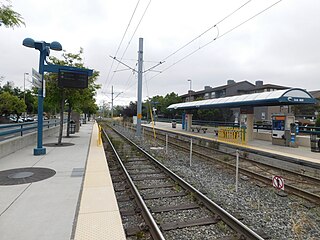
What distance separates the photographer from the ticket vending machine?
15.4 m

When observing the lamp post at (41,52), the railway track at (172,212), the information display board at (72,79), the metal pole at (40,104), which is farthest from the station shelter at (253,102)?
the metal pole at (40,104)

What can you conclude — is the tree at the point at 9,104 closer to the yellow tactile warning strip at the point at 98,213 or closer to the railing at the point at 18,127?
the railing at the point at 18,127

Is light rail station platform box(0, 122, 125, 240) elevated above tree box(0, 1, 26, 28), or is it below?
below

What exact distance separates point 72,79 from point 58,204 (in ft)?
27.7

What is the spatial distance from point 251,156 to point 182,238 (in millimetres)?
10346

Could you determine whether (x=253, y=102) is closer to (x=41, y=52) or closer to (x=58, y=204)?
(x=41, y=52)

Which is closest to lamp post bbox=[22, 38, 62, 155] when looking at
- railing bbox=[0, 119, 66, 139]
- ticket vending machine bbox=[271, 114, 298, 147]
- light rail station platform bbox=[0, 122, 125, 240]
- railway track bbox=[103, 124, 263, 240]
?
railing bbox=[0, 119, 66, 139]

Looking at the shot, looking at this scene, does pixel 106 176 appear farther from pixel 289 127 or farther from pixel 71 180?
pixel 289 127

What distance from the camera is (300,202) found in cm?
596

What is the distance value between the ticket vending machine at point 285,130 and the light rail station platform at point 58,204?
12.8 meters

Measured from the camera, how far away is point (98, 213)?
4270 millimetres

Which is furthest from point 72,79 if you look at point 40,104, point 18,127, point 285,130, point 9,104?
point 9,104

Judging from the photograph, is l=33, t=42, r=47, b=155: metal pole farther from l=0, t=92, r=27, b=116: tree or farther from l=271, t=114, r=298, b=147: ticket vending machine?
l=0, t=92, r=27, b=116: tree

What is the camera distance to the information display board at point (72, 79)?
11609mm
